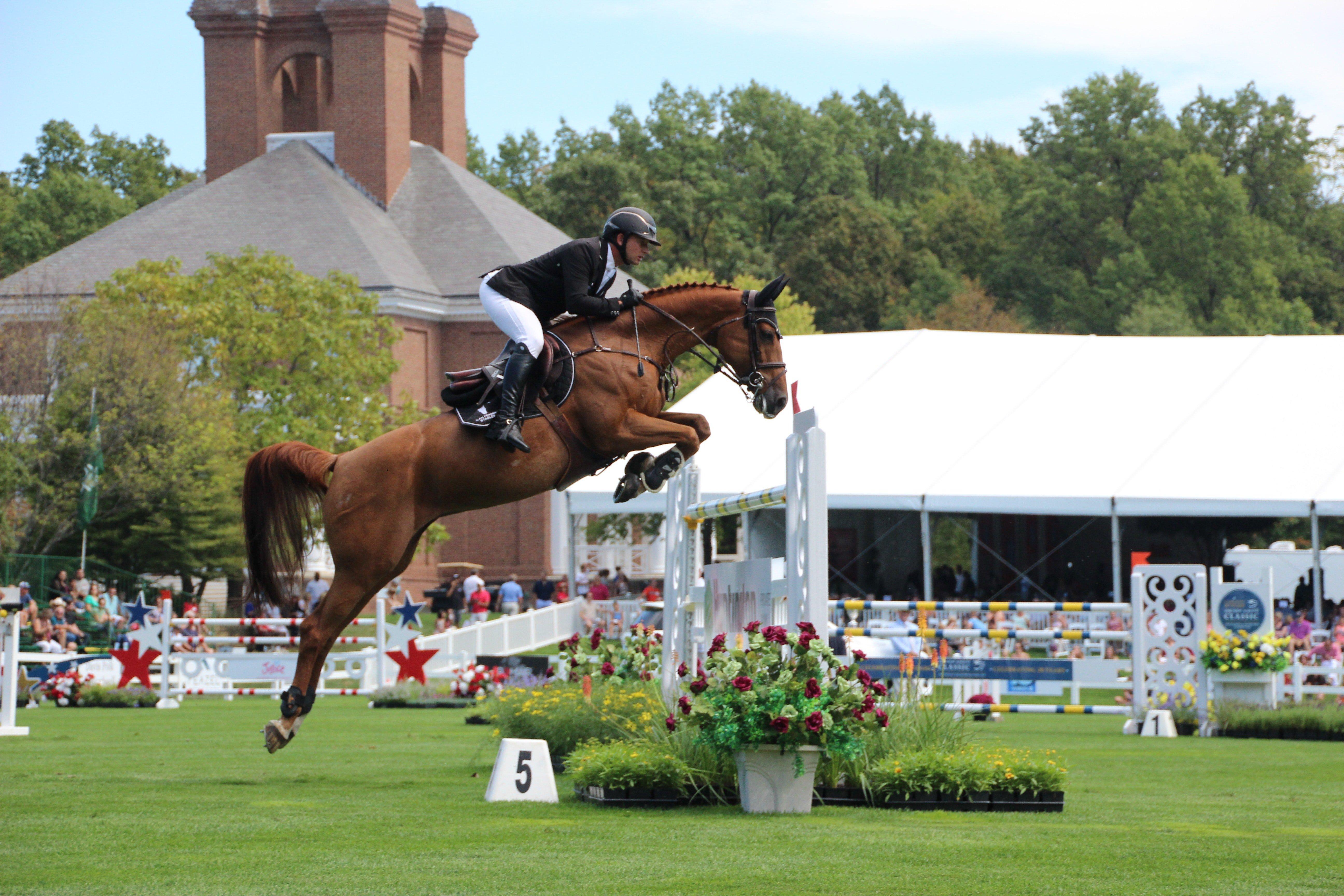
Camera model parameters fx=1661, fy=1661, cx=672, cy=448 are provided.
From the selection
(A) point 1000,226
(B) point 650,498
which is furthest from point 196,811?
(A) point 1000,226

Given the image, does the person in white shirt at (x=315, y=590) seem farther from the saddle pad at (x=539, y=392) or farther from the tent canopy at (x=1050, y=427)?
the saddle pad at (x=539, y=392)

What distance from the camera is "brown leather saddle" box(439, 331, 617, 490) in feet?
27.0

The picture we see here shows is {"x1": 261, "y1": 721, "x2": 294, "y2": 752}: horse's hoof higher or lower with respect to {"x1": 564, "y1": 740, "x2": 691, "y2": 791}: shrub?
higher

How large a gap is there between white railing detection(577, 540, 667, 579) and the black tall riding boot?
107 ft

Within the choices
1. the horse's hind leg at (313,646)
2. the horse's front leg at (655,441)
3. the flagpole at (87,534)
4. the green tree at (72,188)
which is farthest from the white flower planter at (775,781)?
the green tree at (72,188)

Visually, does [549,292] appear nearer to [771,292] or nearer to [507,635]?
[771,292]

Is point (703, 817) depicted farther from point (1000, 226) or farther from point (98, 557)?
point (1000, 226)

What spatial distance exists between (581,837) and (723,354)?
8.73ft

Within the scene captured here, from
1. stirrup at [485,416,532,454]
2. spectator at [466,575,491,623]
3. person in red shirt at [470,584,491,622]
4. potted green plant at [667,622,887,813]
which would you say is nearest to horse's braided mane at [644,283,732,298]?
stirrup at [485,416,532,454]

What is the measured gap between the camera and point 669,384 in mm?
8594

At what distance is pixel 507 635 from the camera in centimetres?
2833

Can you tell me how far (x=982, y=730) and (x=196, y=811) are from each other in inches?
340

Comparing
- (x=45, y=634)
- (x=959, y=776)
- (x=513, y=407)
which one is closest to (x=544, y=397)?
(x=513, y=407)

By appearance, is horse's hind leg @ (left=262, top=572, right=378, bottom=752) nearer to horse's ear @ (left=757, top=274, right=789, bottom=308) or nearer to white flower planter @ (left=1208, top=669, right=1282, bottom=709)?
horse's ear @ (left=757, top=274, right=789, bottom=308)
